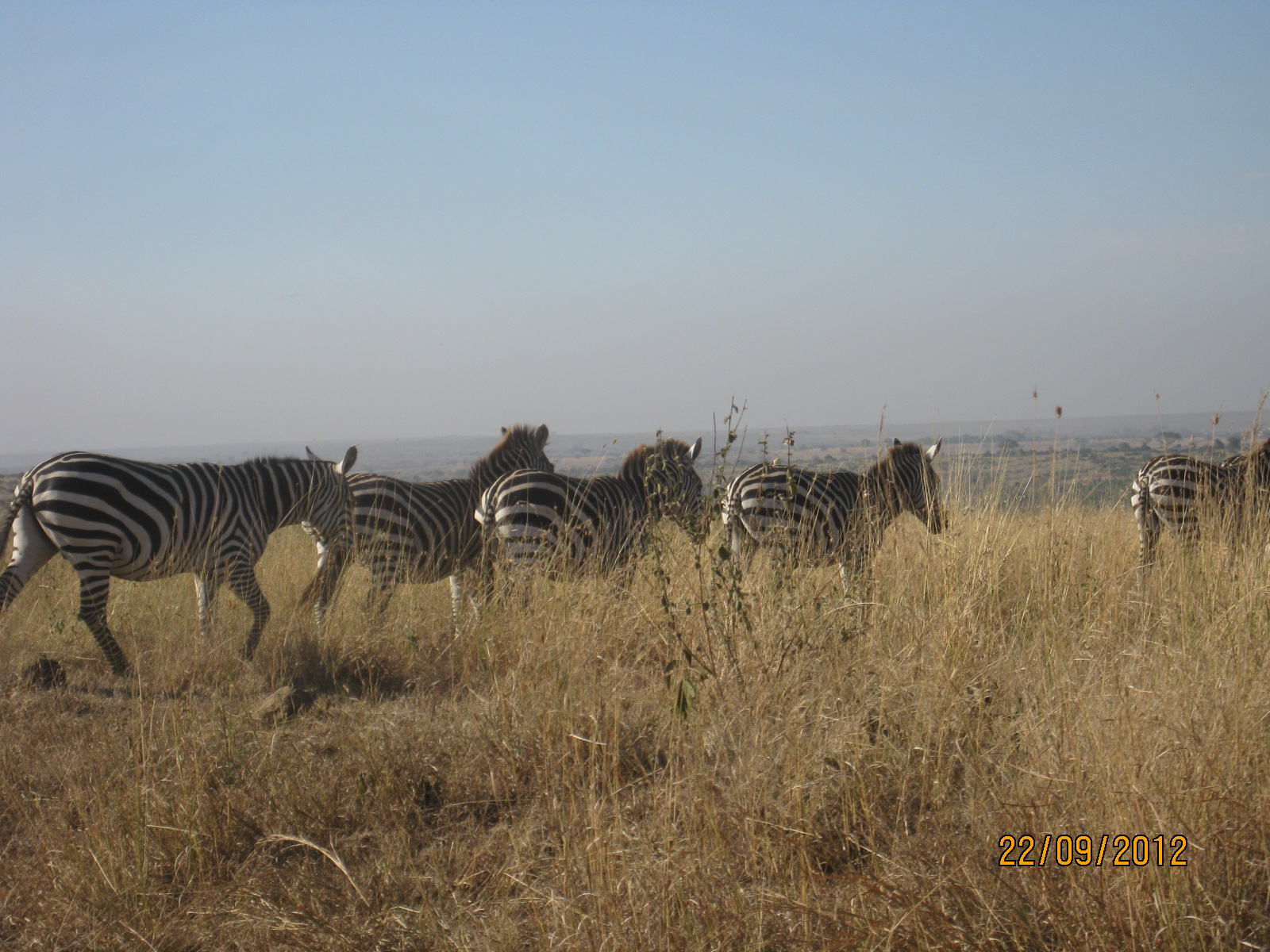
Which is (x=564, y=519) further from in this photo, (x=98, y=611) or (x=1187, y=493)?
(x=1187, y=493)

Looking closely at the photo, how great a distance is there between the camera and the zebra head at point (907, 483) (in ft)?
21.8

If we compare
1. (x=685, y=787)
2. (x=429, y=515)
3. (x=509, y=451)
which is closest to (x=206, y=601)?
(x=429, y=515)

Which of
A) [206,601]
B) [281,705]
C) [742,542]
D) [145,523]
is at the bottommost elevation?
[281,705]

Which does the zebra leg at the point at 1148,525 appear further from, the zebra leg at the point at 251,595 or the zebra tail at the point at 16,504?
the zebra tail at the point at 16,504

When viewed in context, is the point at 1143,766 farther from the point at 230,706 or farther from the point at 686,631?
the point at 230,706

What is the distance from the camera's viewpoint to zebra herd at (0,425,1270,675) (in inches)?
208

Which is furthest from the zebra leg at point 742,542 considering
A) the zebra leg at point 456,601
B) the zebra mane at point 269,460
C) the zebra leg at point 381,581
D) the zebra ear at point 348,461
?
the zebra mane at point 269,460

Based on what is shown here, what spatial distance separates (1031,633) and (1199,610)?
2.68 ft

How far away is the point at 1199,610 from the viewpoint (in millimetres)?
4387

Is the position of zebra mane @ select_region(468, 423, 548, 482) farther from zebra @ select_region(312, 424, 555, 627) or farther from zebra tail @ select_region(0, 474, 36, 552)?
zebra tail @ select_region(0, 474, 36, 552)

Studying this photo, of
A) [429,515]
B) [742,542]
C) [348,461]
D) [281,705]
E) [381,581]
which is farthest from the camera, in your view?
[348,461]

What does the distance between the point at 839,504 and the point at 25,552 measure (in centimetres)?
565

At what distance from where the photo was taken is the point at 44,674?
15.4ft
